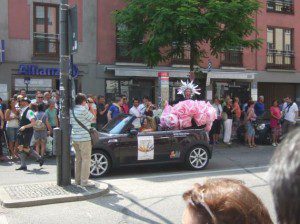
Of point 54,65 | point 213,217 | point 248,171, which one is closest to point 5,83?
point 54,65

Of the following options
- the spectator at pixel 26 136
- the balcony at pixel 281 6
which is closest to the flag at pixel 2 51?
the spectator at pixel 26 136

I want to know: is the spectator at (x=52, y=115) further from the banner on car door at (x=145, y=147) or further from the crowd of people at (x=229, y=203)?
the crowd of people at (x=229, y=203)

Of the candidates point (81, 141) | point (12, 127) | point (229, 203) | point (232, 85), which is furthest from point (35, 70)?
point (229, 203)

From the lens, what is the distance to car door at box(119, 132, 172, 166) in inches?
393

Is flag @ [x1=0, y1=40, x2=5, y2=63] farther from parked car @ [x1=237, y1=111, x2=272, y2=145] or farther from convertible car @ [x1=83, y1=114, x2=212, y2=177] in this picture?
convertible car @ [x1=83, y1=114, x2=212, y2=177]

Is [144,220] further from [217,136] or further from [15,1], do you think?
[15,1]

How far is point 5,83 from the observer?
1955 cm

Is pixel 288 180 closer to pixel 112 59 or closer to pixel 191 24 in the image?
pixel 191 24

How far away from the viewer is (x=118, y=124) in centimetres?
1034

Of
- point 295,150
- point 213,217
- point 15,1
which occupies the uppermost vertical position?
point 15,1

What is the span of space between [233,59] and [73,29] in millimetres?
18356

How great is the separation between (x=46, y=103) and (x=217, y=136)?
6.14 metres

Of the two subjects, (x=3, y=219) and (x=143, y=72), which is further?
(x=143, y=72)

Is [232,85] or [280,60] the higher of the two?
[280,60]
